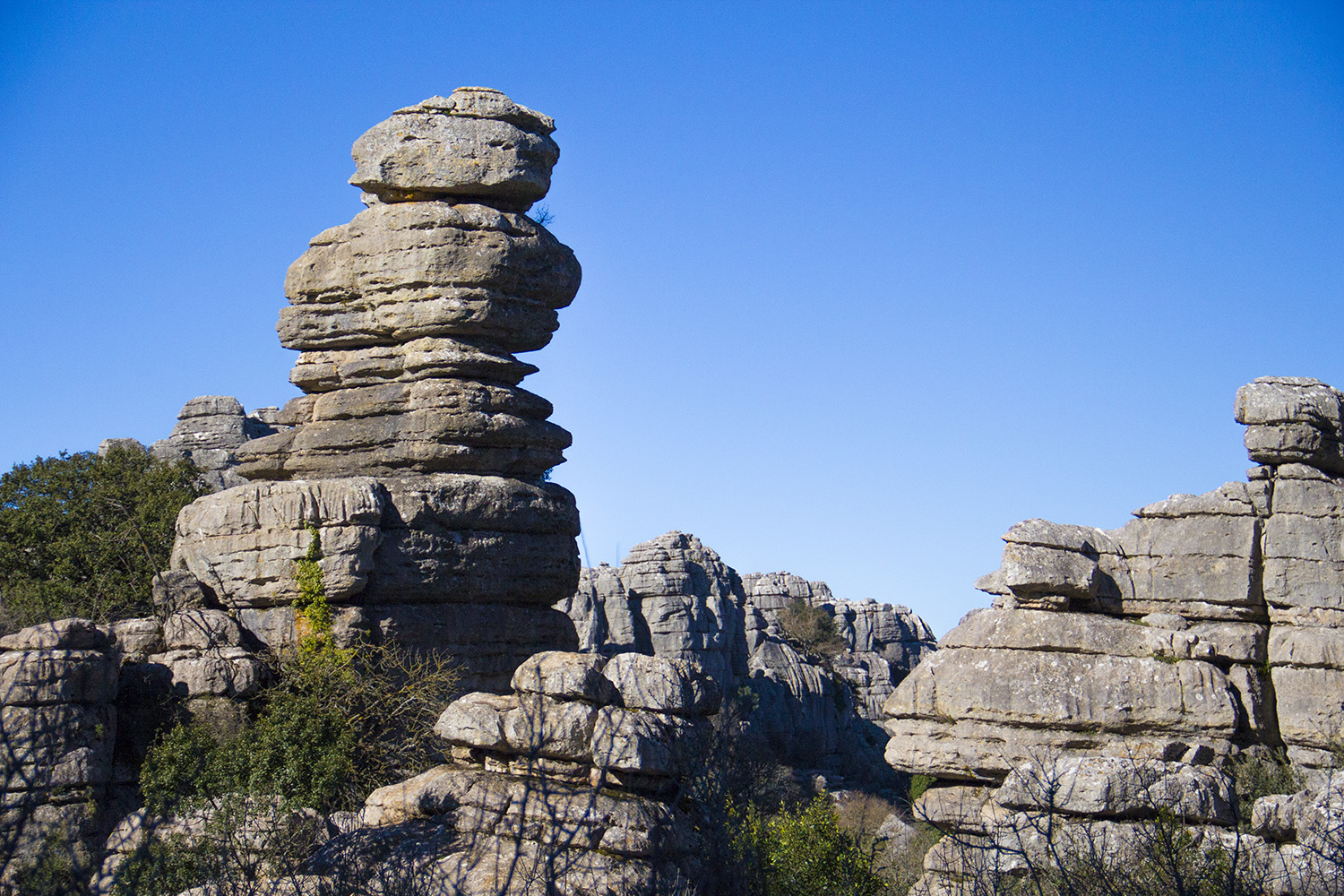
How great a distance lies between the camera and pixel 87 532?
2717 cm

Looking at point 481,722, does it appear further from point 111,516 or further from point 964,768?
point 111,516

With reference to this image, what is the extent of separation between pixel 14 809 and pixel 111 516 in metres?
13.1

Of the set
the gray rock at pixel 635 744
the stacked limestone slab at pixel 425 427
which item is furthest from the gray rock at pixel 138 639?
the gray rock at pixel 635 744

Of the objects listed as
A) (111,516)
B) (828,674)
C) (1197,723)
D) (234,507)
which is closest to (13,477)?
(111,516)

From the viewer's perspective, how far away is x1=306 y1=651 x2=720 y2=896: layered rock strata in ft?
35.4

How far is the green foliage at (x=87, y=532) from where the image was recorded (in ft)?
82.6

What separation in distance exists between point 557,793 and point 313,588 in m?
9.12

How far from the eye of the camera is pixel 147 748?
17516mm

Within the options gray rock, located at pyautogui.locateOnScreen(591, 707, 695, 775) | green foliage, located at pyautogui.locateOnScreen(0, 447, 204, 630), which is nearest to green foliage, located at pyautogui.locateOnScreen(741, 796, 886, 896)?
gray rock, located at pyautogui.locateOnScreen(591, 707, 695, 775)

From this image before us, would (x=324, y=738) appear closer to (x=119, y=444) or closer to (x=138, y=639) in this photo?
(x=138, y=639)

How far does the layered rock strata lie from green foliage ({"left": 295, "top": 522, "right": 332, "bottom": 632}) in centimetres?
683

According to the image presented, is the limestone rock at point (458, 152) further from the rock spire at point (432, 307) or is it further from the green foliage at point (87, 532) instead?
the green foliage at point (87, 532)

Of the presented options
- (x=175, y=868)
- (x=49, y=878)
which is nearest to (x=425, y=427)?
(x=175, y=868)

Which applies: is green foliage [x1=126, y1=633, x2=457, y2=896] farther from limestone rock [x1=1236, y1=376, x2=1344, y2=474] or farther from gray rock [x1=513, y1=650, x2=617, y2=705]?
limestone rock [x1=1236, y1=376, x2=1344, y2=474]
